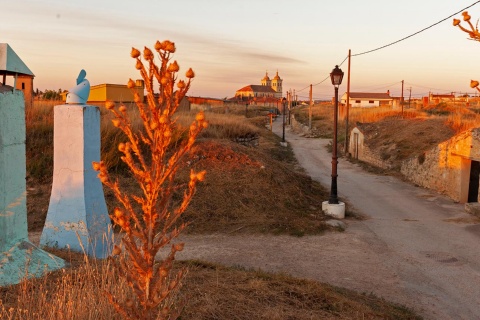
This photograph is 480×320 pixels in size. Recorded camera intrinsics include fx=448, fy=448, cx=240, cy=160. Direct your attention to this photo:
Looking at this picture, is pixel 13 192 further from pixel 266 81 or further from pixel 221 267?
pixel 266 81

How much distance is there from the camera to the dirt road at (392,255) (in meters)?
7.26

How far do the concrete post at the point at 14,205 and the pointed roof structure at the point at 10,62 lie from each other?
10.9 inches

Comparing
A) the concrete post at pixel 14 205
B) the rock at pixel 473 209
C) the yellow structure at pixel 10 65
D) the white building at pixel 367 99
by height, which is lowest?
the rock at pixel 473 209

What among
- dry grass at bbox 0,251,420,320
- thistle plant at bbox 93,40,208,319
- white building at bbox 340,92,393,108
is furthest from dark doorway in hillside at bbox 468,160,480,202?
white building at bbox 340,92,393,108

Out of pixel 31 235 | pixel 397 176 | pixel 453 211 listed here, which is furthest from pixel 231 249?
pixel 397 176

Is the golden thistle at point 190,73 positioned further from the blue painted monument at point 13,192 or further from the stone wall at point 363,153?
the stone wall at point 363,153

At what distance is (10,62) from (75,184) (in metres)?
→ 2.05

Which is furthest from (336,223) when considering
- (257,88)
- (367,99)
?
(257,88)

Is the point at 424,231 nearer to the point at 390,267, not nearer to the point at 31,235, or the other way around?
the point at 390,267

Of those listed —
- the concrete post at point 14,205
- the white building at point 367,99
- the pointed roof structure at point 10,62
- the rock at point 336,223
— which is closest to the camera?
the concrete post at point 14,205

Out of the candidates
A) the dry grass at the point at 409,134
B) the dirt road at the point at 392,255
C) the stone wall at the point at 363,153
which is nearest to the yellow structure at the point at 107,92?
the stone wall at the point at 363,153

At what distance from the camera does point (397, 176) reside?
20.1m

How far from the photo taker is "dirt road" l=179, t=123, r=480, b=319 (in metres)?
7.26

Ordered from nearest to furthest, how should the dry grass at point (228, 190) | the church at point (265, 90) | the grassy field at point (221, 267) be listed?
the grassy field at point (221, 267) < the dry grass at point (228, 190) < the church at point (265, 90)
